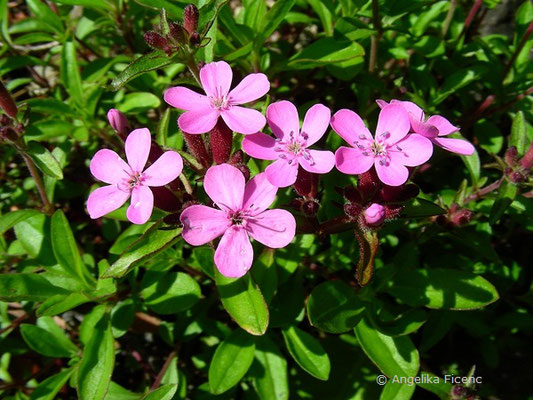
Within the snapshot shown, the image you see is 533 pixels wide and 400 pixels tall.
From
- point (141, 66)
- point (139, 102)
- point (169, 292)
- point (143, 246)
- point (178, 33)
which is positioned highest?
point (178, 33)

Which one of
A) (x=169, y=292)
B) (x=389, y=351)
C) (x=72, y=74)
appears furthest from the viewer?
(x=72, y=74)

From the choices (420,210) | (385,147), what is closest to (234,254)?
(385,147)

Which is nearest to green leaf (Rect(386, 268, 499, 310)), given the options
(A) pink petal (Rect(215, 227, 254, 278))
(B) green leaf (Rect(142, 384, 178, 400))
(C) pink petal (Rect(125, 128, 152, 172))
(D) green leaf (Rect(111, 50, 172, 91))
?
(A) pink petal (Rect(215, 227, 254, 278))

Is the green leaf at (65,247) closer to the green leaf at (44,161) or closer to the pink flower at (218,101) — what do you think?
the green leaf at (44,161)

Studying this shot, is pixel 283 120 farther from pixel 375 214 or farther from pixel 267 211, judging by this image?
pixel 375 214

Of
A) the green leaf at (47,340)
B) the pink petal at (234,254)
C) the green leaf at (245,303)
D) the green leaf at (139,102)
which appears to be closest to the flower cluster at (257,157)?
the pink petal at (234,254)

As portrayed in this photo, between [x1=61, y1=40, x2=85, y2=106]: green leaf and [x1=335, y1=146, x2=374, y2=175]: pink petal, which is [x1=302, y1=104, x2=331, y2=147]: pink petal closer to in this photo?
[x1=335, y1=146, x2=374, y2=175]: pink petal
